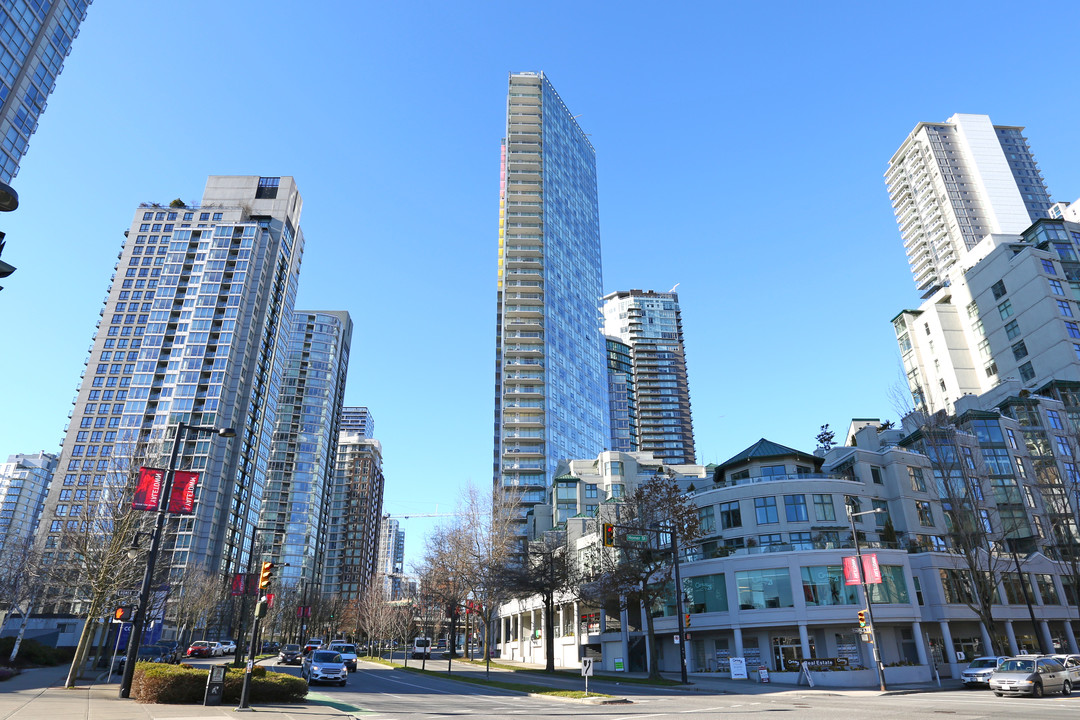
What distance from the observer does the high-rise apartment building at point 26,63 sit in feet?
266

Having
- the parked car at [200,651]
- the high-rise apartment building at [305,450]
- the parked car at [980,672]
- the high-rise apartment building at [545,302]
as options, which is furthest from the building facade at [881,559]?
the high-rise apartment building at [305,450]

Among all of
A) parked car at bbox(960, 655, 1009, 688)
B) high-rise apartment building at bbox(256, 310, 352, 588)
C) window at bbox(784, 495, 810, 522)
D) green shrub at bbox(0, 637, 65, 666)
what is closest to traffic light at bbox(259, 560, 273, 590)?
green shrub at bbox(0, 637, 65, 666)

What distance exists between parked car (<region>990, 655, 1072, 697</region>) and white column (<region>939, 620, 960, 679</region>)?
19.9 metres

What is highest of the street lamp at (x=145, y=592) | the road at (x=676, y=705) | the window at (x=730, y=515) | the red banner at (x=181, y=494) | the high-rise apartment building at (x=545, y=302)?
the high-rise apartment building at (x=545, y=302)

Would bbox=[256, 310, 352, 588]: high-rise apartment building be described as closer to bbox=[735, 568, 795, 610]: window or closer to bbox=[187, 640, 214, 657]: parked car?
bbox=[187, 640, 214, 657]: parked car

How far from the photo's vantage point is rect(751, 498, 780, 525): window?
5003cm

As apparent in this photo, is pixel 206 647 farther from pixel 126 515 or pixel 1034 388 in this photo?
pixel 1034 388

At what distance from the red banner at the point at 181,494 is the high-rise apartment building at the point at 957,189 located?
18107 centimetres

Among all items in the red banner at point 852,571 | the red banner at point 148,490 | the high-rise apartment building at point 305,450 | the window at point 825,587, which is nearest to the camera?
the red banner at point 148,490

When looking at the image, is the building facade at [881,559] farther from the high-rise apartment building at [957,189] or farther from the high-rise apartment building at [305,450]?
the high-rise apartment building at [957,189]

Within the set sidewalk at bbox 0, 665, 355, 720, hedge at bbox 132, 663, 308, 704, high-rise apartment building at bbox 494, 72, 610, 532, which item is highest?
high-rise apartment building at bbox 494, 72, 610, 532

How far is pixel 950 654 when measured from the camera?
45.9 m

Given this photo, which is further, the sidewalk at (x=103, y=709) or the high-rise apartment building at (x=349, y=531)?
the high-rise apartment building at (x=349, y=531)

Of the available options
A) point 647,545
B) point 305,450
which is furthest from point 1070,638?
point 305,450
